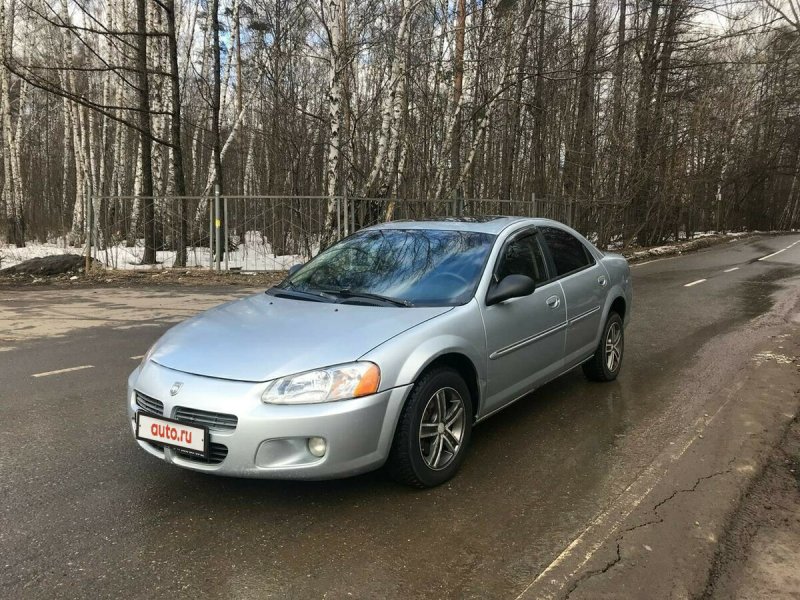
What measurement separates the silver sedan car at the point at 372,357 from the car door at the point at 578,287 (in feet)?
0.08

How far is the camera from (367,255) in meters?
4.70

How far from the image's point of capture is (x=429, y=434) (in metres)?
3.59

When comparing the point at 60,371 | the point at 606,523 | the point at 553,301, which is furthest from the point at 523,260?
the point at 60,371

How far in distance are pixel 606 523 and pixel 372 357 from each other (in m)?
1.52

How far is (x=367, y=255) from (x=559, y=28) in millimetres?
21300

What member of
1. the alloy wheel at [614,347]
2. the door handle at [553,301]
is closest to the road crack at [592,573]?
the door handle at [553,301]

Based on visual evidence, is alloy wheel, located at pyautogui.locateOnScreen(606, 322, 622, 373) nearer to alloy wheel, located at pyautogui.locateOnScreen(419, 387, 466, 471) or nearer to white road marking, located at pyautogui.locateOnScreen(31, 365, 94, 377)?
alloy wheel, located at pyautogui.locateOnScreen(419, 387, 466, 471)

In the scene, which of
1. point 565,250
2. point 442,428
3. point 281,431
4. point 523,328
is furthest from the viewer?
point 565,250

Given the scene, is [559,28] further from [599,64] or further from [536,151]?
[536,151]

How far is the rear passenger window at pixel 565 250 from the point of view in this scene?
5.15 meters

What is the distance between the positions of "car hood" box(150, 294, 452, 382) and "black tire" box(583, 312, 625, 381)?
2474mm

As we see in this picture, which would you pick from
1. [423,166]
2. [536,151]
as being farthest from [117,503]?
[536,151]

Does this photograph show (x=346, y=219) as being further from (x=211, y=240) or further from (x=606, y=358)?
(x=606, y=358)

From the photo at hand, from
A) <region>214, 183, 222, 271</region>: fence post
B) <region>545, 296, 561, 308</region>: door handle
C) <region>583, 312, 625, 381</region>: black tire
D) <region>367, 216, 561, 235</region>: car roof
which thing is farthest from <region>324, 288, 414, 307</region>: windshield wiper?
<region>214, 183, 222, 271</region>: fence post
